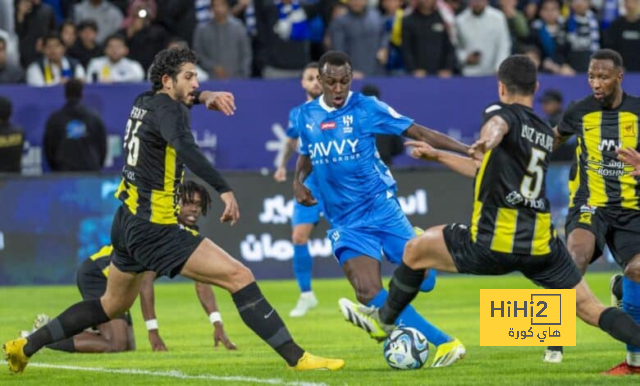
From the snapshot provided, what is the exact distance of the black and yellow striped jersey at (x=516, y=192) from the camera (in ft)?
31.6

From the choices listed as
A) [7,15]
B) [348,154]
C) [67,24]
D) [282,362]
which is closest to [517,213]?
[348,154]

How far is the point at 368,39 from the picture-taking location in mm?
22484

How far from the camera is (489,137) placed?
9.17m

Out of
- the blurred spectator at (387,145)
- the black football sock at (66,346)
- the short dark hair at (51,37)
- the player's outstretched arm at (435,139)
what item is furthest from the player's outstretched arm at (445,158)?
the short dark hair at (51,37)

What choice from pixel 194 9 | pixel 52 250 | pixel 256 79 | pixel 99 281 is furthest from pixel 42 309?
pixel 194 9

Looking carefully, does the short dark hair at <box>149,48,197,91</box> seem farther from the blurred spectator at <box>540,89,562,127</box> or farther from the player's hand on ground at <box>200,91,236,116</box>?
the blurred spectator at <box>540,89,562,127</box>

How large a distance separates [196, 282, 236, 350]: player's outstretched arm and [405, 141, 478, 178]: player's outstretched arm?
388cm

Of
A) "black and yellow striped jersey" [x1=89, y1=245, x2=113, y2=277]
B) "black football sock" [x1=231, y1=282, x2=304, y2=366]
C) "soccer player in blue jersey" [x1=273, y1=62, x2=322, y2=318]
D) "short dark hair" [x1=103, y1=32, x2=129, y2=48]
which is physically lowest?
"soccer player in blue jersey" [x1=273, y1=62, x2=322, y2=318]

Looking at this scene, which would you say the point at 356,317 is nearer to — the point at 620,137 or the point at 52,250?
the point at 620,137

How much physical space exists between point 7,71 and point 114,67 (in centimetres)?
164

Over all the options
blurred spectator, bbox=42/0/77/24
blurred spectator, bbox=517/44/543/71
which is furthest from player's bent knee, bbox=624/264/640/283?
blurred spectator, bbox=42/0/77/24

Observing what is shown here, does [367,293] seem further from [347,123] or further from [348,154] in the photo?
[347,123]

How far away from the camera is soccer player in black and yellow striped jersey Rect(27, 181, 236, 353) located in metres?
12.5

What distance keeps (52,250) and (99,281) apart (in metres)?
7.28
